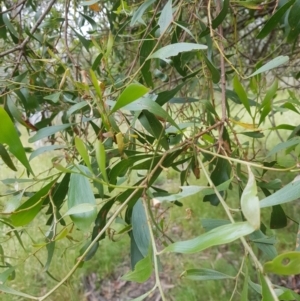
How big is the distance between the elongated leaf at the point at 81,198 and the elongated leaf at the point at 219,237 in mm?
115

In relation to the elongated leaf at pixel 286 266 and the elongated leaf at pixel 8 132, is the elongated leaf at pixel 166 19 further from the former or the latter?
the elongated leaf at pixel 286 266

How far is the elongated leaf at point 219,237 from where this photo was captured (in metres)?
0.26

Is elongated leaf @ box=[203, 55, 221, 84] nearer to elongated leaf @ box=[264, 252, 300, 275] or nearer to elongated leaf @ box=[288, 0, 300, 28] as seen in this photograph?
elongated leaf @ box=[288, 0, 300, 28]

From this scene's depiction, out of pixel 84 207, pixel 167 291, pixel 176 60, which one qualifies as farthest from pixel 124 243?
pixel 84 207

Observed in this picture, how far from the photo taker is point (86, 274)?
1774 millimetres

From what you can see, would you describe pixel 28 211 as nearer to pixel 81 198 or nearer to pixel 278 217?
pixel 81 198

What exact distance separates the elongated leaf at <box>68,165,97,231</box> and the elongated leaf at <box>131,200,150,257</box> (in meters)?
0.09

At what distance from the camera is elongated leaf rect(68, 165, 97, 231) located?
15.2 inches

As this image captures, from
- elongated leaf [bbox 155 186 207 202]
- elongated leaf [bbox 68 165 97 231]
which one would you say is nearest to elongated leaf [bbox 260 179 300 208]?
elongated leaf [bbox 155 186 207 202]

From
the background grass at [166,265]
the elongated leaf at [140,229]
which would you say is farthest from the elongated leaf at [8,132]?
the background grass at [166,265]

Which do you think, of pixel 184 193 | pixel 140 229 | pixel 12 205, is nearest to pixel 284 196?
pixel 184 193

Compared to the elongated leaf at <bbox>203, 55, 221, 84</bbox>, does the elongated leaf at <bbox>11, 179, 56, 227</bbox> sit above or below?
below

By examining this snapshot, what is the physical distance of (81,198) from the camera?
405 mm

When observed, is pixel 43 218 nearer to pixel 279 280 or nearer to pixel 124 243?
pixel 124 243
